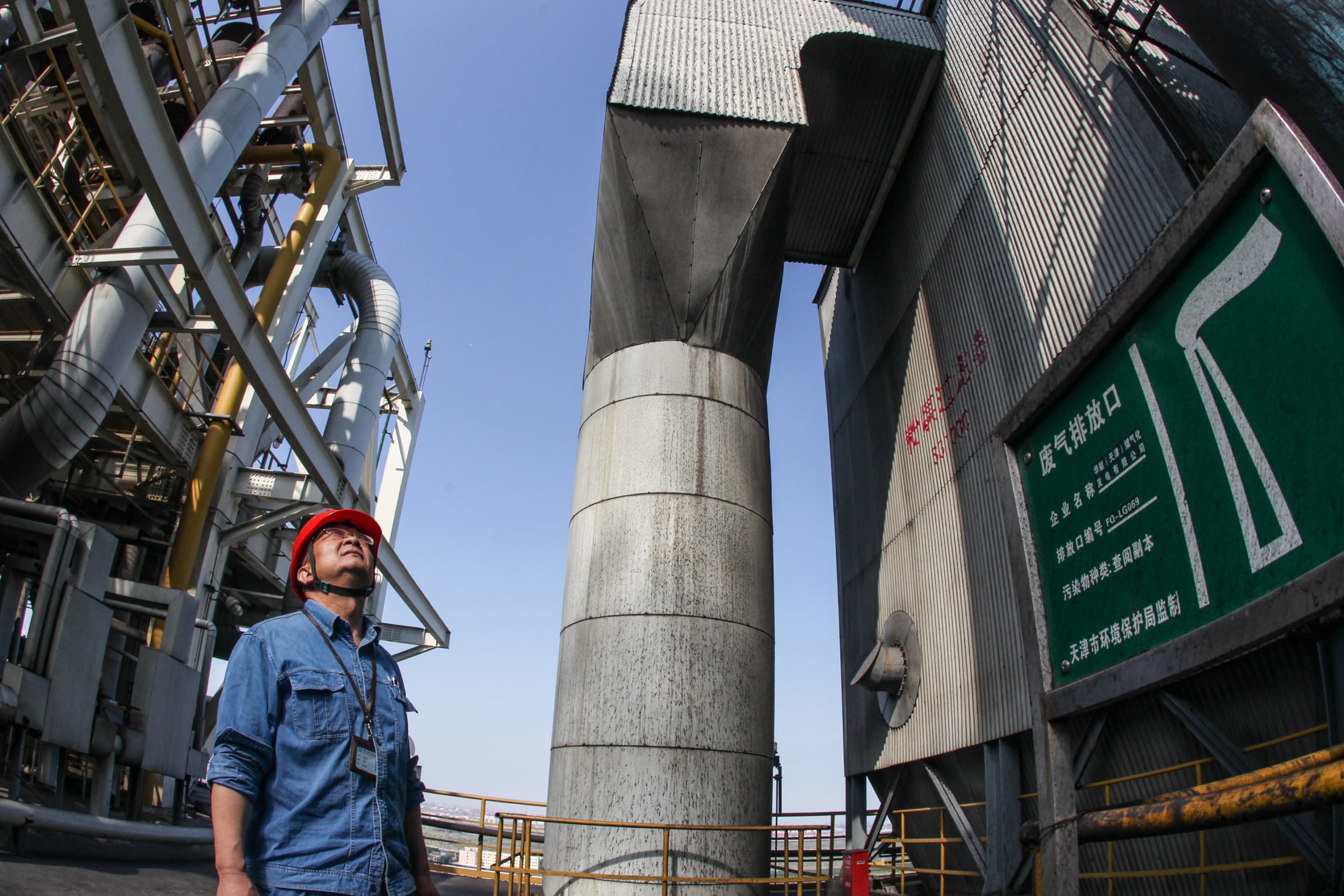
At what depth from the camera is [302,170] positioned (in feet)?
71.9

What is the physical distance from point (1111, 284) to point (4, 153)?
13761mm

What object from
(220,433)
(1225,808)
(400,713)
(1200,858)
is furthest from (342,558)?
(220,433)

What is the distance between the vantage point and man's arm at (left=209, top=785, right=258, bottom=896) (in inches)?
75.2

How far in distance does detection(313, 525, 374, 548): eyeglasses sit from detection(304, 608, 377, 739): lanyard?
30cm

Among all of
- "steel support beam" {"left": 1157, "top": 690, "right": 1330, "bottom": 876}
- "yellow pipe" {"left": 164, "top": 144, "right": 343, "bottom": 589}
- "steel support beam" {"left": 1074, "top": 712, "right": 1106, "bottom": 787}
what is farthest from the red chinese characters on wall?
"yellow pipe" {"left": 164, "top": 144, "right": 343, "bottom": 589}

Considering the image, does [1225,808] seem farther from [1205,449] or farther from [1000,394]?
[1000,394]

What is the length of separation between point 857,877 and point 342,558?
26.2 ft

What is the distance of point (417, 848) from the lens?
2.66 meters

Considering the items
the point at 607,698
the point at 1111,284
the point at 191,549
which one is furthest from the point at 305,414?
the point at 1111,284

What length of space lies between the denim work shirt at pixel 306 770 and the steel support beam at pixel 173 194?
10131 mm

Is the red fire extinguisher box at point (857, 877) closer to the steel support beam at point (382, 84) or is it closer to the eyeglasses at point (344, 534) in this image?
the eyeglasses at point (344, 534)

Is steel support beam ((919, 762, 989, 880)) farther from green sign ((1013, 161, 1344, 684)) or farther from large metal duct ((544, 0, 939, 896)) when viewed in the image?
green sign ((1013, 161, 1344, 684))

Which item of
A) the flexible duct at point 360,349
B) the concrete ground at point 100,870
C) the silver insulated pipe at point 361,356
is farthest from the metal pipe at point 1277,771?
the silver insulated pipe at point 361,356

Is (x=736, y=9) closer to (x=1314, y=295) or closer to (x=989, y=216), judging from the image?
(x=989, y=216)
